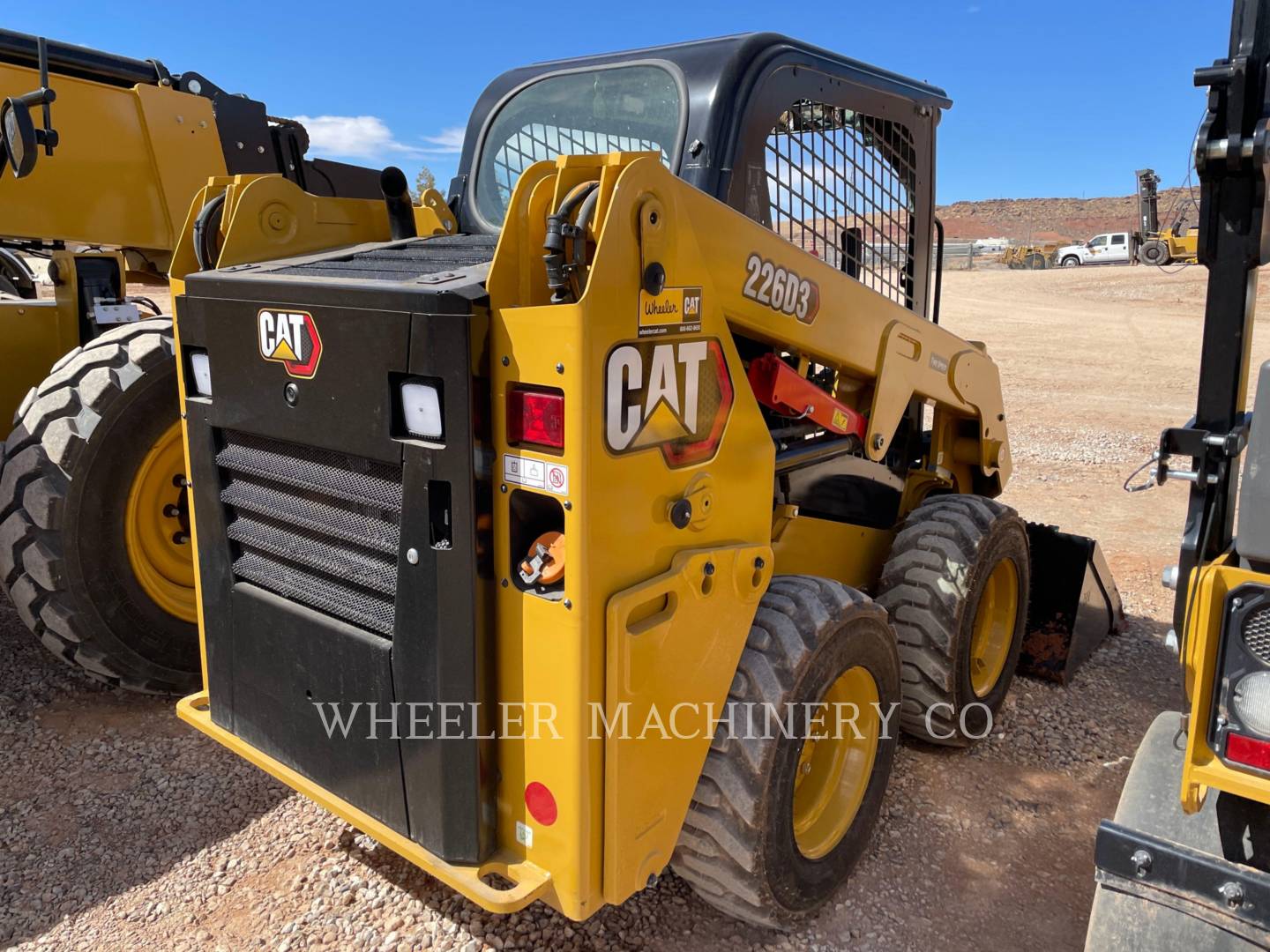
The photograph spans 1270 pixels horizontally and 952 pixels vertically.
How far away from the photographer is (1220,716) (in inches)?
70.5

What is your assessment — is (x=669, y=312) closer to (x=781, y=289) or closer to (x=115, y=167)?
(x=781, y=289)

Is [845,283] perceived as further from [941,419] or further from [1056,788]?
[1056,788]

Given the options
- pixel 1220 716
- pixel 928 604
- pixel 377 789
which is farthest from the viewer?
pixel 928 604

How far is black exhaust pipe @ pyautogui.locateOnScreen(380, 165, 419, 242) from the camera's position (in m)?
3.34

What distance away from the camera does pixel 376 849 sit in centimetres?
317

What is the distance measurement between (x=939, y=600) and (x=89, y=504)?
321 cm

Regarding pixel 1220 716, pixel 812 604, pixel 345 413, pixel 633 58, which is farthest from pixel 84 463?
pixel 1220 716

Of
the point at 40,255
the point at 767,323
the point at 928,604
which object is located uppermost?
the point at 40,255

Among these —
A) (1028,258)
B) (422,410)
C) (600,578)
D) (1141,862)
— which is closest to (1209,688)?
(1141,862)

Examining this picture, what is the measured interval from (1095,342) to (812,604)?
17.8m

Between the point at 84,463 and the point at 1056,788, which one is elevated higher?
the point at 84,463

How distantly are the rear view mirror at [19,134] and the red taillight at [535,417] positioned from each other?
2698 mm

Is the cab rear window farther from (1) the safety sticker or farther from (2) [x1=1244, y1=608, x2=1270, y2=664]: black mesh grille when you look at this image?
(2) [x1=1244, y1=608, x2=1270, y2=664]: black mesh grille

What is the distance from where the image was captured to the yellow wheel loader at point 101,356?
148 inches
